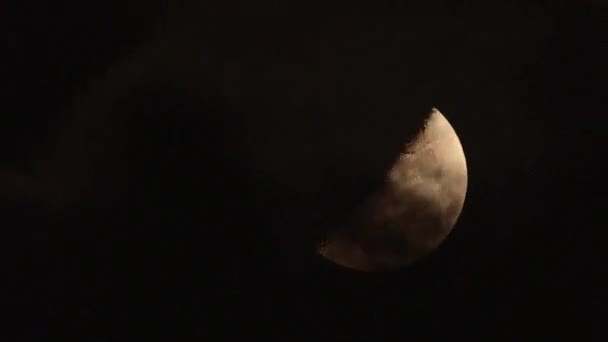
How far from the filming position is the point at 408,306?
3.27ft

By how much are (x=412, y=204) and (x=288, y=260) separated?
0.81 ft

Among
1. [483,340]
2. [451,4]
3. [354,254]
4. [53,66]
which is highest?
[451,4]

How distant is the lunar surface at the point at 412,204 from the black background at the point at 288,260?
0.04 metres

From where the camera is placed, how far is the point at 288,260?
0.97 meters

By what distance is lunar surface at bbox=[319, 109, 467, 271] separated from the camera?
954mm

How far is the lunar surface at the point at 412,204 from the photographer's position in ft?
3.13

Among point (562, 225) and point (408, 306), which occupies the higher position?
point (562, 225)

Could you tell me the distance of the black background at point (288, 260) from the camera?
926 millimetres

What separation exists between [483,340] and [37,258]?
0.84m

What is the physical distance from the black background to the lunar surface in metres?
0.04

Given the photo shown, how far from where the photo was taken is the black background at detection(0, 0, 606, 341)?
0.93m

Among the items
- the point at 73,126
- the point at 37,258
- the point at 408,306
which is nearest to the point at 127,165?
the point at 73,126

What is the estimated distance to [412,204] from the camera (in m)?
0.95

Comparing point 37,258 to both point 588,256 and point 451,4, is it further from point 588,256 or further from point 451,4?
point 588,256
